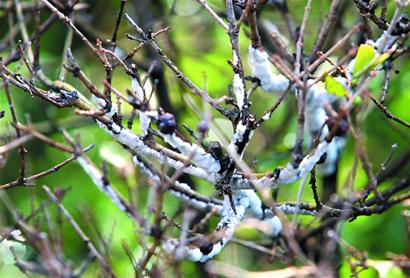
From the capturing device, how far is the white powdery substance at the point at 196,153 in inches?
63.2

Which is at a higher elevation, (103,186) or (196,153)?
(196,153)

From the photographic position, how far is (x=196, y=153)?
1656 millimetres

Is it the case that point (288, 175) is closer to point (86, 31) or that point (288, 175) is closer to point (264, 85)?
point (264, 85)

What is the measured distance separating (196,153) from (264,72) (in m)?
0.60

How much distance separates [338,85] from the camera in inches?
64.2

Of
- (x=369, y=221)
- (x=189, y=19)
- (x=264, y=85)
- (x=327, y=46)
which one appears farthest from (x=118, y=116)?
(x=189, y=19)

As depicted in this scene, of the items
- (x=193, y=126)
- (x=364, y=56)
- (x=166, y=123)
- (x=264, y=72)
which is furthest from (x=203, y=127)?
(x=193, y=126)

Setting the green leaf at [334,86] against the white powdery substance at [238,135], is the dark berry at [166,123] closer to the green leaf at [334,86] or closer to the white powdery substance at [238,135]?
the white powdery substance at [238,135]

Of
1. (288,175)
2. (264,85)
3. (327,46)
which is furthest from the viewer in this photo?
(327,46)

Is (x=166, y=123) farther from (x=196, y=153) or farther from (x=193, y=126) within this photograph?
(x=193, y=126)

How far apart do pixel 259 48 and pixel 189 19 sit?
2353mm

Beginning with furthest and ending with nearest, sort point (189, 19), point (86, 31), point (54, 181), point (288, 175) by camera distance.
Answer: point (189, 19) < point (54, 181) < point (86, 31) < point (288, 175)

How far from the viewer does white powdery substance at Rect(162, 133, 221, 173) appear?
1.60 m

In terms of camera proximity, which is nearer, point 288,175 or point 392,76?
point 288,175
